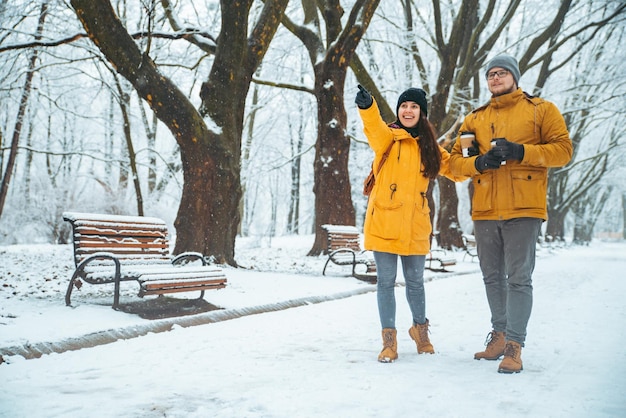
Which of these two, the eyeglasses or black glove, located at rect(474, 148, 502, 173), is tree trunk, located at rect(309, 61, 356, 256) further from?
black glove, located at rect(474, 148, 502, 173)

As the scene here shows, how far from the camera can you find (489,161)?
3.19 m

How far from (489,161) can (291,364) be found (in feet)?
6.03

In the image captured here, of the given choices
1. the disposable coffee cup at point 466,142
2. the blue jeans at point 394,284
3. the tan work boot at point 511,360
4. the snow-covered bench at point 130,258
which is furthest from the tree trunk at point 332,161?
the tan work boot at point 511,360

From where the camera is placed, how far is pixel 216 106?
8.29m

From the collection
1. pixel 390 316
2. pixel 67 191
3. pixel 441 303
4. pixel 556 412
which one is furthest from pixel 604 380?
pixel 67 191

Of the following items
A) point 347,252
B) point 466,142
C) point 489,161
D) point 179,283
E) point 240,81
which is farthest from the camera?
point 347,252

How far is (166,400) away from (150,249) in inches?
138

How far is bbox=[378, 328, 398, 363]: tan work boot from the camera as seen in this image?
3.32 m

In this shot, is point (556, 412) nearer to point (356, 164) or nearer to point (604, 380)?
point (604, 380)

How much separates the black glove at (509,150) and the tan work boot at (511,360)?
1.17 m

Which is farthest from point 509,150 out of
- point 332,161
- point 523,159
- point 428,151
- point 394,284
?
point 332,161

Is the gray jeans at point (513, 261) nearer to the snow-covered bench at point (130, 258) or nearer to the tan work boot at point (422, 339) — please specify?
the tan work boot at point (422, 339)

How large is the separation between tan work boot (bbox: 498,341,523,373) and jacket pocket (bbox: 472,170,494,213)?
0.90 meters

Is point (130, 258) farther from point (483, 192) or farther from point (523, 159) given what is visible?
point (523, 159)
